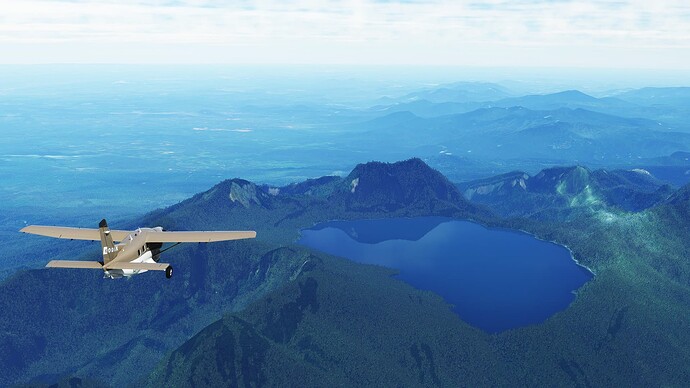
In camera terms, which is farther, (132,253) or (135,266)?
(132,253)

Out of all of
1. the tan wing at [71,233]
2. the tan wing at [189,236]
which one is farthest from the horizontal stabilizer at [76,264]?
the tan wing at [71,233]

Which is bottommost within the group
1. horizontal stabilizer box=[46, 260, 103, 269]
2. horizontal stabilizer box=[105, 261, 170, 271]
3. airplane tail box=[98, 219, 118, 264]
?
horizontal stabilizer box=[105, 261, 170, 271]

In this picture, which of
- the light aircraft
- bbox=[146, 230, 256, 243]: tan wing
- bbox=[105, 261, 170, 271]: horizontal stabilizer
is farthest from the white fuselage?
bbox=[146, 230, 256, 243]: tan wing

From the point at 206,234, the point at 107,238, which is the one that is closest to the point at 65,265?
the point at 107,238

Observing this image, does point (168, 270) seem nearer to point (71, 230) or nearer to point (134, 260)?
point (134, 260)

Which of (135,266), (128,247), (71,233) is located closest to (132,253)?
(128,247)

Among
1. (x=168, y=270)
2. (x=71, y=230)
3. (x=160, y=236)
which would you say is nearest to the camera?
(x=168, y=270)

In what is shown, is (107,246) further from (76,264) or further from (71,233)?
(71,233)

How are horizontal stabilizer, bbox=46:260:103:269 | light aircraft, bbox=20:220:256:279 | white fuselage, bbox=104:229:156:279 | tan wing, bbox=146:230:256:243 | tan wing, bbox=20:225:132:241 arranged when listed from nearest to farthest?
horizontal stabilizer, bbox=46:260:103:269 → light aircraft, bbox=20:220:256:279 → white fuselage, bbox=104:229:156:279 → tan wing, bbox=146:230:256:243 → tan wing, bbox=20:225:132:241

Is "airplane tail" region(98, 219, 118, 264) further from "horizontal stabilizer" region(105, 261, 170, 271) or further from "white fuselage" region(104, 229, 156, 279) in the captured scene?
"horizontal stabilizer" region(105, 261, 170, 271)
